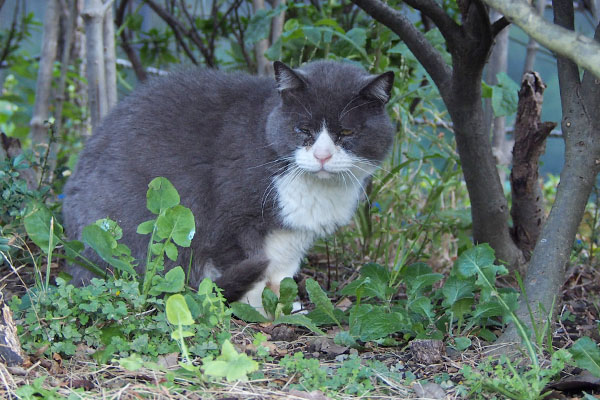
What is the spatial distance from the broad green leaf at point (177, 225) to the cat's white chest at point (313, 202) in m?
0.52

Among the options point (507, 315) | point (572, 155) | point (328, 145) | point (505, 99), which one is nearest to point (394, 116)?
point (505, 99)

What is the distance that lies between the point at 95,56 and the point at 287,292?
1.57 meters

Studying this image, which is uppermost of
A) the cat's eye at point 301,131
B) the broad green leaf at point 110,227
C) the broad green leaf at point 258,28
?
the broad green leaf at point 258,28

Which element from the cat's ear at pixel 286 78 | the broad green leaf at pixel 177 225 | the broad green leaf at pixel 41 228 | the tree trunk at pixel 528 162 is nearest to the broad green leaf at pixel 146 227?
the broad green leaf at pixel 177 225

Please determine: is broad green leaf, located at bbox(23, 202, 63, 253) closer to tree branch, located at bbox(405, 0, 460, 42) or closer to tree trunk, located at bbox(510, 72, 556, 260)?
tree branch, located at bbox(405, 0, 460, 42)

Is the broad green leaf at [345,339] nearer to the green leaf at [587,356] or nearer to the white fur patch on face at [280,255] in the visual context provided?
the white fur patch on face at [280,255]

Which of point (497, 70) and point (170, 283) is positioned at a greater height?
point (497, 70)

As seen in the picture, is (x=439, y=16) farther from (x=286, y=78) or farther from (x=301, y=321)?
(x=301, y=321)

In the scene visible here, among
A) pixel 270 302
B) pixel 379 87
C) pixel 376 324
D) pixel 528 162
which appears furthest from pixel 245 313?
pixel 528 162

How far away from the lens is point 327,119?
2.40 m

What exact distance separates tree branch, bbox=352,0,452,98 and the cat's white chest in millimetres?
545

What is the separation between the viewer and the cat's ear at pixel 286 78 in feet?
7.84

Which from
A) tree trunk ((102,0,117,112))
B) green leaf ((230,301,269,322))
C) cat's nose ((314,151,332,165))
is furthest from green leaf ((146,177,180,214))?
tree trunk ((102,0,117,112))

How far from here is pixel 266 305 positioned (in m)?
2.37
